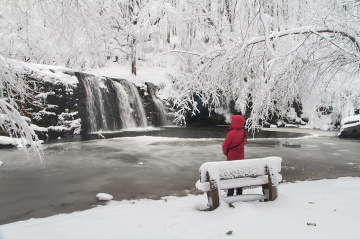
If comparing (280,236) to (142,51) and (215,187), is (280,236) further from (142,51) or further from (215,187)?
(142,51)

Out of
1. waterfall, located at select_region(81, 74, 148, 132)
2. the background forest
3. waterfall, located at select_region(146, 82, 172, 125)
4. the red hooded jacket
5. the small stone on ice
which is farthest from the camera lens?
waterfall, located at select_region(146, 82, 172, 125)

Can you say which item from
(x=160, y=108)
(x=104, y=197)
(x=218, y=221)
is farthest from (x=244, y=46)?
(x=160, y=108)

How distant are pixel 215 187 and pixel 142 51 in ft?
78.7

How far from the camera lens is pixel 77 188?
5484 mm

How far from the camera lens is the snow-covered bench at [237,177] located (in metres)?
3.25

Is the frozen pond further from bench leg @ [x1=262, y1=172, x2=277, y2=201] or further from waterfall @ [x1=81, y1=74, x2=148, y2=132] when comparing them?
waterfall @ [x1=81, y1=74, x2=148, y2=132]

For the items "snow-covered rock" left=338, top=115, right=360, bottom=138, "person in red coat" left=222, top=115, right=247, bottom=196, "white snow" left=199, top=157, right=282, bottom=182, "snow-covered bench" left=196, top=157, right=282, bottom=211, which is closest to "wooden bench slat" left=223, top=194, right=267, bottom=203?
"snow-covered bench" left=196, top=157, right=282, bottom=211

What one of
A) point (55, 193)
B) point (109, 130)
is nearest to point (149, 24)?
point (109, 130)

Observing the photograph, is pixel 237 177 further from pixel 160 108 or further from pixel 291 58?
pixel 160 108

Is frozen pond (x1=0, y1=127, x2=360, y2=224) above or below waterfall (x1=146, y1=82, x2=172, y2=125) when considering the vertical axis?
below

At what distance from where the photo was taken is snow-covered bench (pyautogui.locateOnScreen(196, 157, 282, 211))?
3.25 m

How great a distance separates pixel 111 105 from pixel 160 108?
445cm

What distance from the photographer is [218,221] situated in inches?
118

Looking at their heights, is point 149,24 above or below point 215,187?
above
